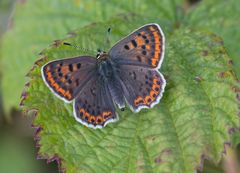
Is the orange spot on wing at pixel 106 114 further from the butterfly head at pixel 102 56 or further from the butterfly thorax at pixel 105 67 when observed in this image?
the butterfly head at pixel 102 56

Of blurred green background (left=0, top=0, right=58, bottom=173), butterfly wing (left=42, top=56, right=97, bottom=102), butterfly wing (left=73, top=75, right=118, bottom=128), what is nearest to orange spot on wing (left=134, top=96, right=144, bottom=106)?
butterfly wing (left=73, top=75, right=118, bottom=128)

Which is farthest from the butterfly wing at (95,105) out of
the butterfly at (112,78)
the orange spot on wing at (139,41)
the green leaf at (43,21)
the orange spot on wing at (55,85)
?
the green leaf at (43,21)

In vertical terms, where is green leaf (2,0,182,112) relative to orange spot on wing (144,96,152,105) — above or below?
above

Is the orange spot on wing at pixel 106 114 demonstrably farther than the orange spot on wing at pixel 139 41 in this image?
No

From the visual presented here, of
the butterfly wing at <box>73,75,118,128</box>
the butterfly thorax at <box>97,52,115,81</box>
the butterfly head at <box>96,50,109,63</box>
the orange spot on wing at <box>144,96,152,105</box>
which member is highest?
the butterfly head at <box>96,50,109,63</box>

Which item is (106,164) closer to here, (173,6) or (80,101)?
(80,101)

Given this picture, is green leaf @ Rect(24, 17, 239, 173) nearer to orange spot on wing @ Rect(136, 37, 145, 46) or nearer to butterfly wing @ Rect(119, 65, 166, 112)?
butterfly wing @ Rect(119, 65, 166, 112)

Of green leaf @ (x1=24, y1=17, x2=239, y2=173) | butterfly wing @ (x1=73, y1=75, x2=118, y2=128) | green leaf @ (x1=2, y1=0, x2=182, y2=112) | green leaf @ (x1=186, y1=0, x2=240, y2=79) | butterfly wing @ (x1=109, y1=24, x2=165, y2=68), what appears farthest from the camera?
green leaf @ (x1=2, y1=0, x2=182, y2=112)

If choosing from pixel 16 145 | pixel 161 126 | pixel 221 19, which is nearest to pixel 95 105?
pixel 161 126
